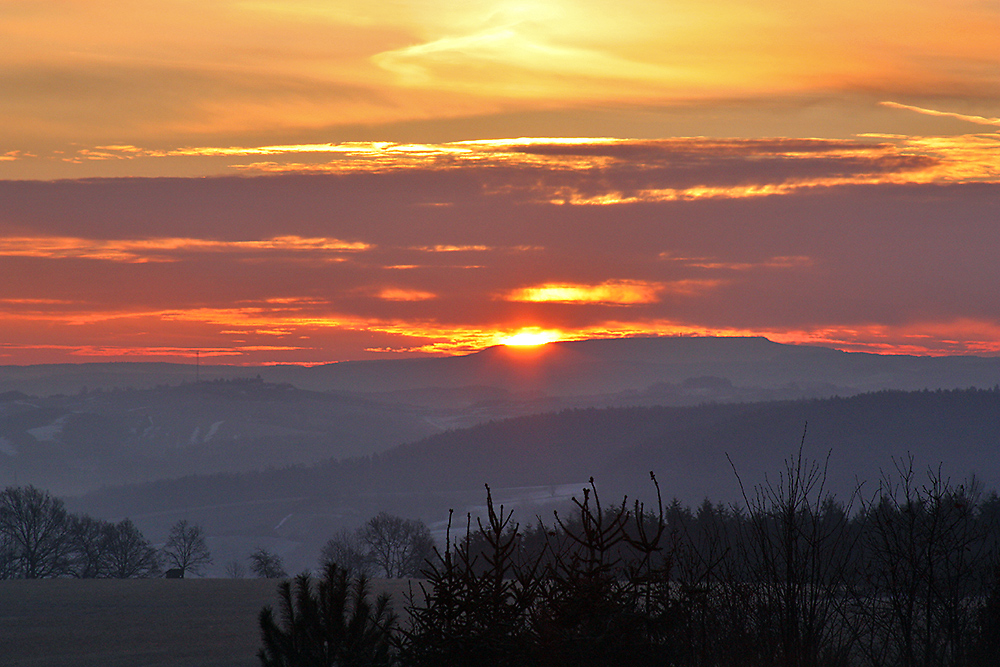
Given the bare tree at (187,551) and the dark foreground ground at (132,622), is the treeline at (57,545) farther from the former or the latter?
the dark foreground ground at (132,622)

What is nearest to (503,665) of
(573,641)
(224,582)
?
(573,641)

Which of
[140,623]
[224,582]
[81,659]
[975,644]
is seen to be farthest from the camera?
[224,582]

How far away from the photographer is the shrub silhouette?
Result: 11.4 metres

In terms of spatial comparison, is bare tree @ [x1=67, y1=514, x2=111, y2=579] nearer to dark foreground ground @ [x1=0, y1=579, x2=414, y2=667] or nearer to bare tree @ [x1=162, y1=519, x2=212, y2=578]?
bare tree @ [x1=162, y1=519, x2=212, y2=578]

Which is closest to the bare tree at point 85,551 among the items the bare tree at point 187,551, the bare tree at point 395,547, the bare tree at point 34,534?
the bare tree at point 34,534

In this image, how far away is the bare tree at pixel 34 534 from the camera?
63.2m

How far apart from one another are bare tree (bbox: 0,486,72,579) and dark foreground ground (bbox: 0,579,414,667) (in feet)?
96.8

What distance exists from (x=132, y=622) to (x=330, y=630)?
17447 mm

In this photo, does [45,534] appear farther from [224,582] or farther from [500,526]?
[500,526]

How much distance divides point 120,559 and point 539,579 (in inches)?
2718

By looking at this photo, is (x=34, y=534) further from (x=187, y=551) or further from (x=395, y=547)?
(x=395, y=547)

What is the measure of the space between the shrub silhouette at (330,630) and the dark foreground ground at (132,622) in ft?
30.1

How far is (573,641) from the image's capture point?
895 cm

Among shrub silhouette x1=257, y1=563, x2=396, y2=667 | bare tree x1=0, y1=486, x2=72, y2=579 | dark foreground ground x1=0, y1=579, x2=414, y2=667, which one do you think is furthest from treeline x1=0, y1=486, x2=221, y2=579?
shrub silhouette x1=257, y1=563, x2=396, y2=667
